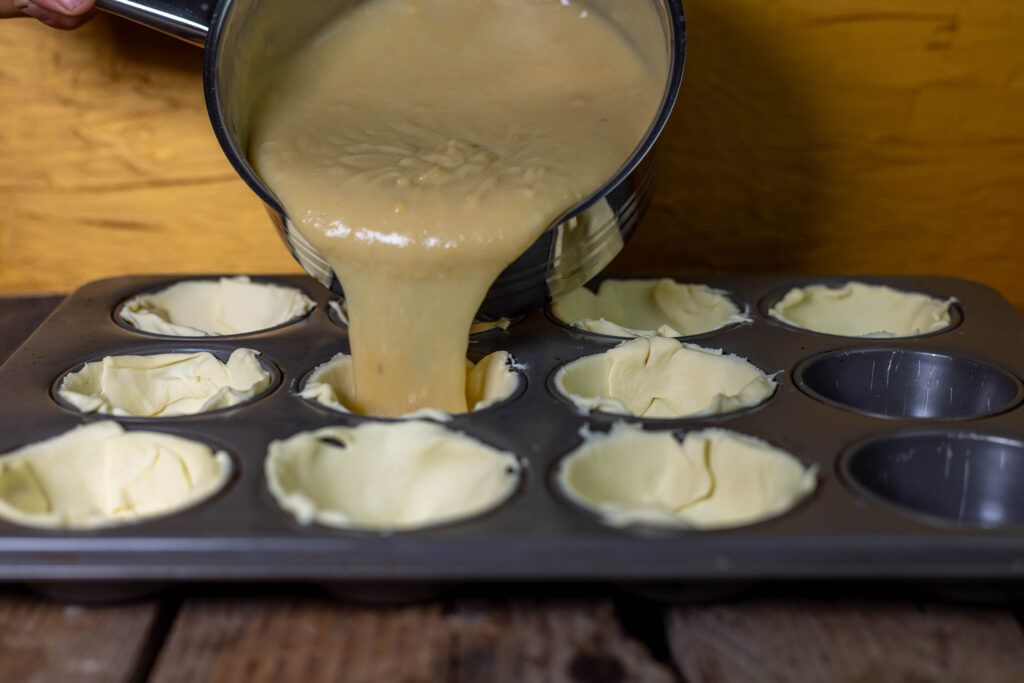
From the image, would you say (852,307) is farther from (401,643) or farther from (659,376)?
(401,643)

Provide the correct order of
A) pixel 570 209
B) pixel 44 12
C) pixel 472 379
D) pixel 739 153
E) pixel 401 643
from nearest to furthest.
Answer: pixel 401 643, pixel 570 209, pixel 472 379, pixel 44 12, pixel 739 153

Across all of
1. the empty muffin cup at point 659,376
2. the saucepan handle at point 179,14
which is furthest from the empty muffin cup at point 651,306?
the saucepan handle at point 179,14

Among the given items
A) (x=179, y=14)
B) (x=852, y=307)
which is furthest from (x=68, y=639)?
(x=852, y=307)

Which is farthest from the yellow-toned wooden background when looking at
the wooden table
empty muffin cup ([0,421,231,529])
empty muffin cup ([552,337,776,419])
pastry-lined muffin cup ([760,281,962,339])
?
the wooden table

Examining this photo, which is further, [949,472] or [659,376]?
[659,376]

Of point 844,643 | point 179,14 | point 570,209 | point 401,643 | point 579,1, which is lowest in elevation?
point 401,643

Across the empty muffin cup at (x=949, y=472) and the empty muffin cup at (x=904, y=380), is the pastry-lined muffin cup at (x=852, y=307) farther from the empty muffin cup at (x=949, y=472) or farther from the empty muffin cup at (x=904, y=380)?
the empty muffin cup at (x=949, y=472)
